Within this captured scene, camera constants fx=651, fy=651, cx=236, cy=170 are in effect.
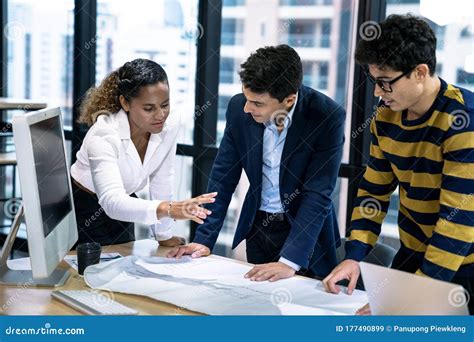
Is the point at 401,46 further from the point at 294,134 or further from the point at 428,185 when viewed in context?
the point at 294,134

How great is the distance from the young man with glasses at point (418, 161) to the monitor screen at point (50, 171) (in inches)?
30.7

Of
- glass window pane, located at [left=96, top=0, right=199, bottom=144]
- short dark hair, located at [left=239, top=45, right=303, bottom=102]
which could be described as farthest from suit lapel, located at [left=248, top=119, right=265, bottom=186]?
glass window pane, located at [left=96, top=0, right=199, bottom=144]

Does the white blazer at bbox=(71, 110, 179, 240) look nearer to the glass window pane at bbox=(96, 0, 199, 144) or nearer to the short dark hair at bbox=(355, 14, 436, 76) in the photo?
the short dark hair at bbox=(355, 14, 436, 76)

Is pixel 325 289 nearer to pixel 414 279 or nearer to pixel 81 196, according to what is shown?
pixel 414 279

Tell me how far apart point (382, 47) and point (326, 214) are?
2.16 ft

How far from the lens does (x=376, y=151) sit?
184cm

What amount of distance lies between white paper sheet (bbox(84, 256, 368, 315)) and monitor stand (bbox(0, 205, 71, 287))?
8 centimetres

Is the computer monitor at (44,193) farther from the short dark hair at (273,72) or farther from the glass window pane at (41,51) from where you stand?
the glass window pane at (41,51)

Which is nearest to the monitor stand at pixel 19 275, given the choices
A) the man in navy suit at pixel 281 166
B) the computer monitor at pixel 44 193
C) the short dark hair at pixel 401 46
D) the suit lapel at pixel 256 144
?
the computer monitor at pixel 44 193

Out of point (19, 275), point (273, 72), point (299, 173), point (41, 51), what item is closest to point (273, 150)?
point (299, 173)

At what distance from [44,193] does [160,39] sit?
2.62 metres

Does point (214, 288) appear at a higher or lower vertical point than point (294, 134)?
lower

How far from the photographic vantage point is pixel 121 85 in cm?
226

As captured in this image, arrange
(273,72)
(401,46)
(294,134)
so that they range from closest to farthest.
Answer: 1. (401,46)
2. (273,72)
3. (294,134)
